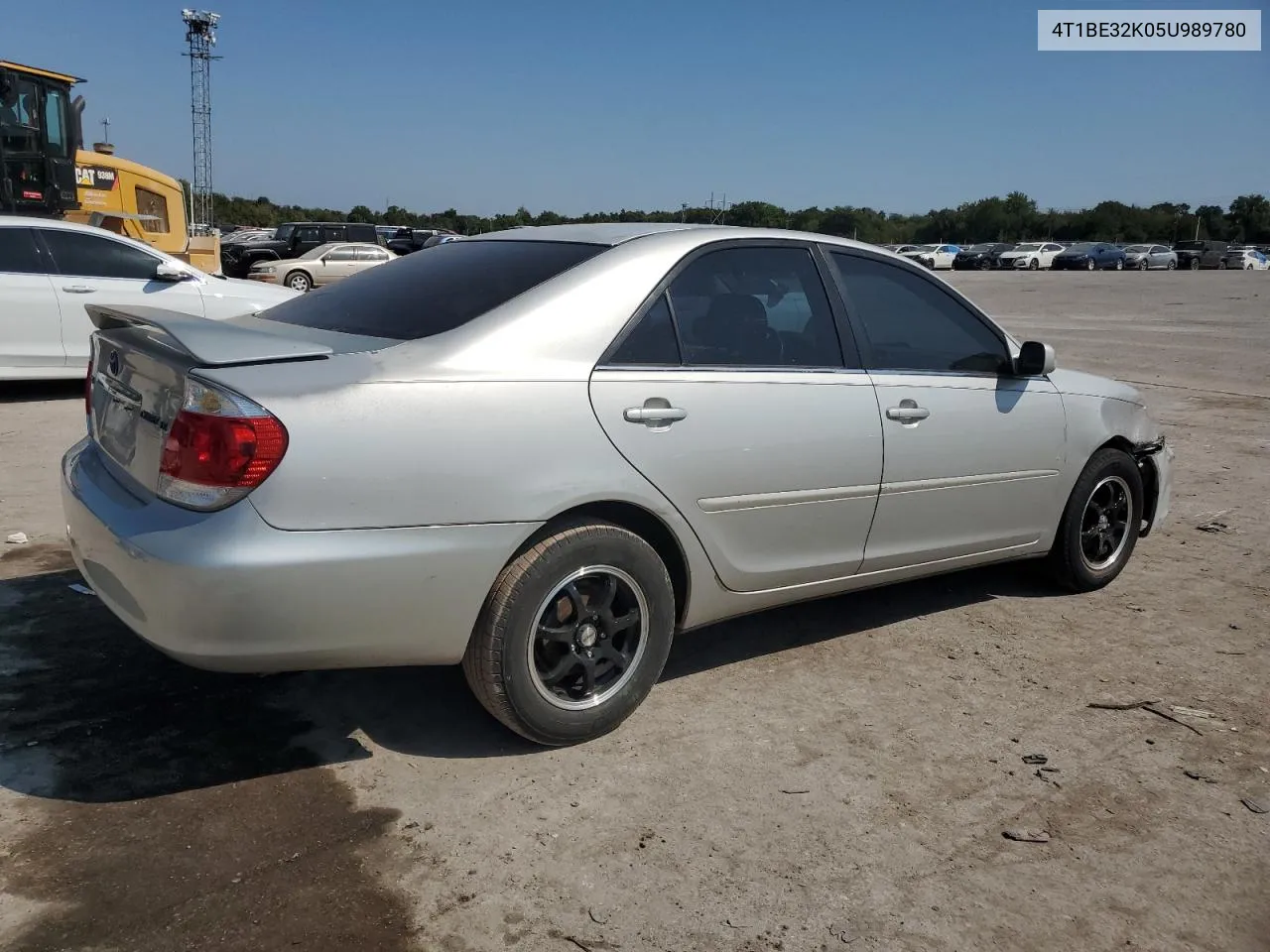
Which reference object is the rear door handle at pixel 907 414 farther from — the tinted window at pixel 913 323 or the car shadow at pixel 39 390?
the car shadow at pixel 39 390

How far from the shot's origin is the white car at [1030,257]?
188 ft

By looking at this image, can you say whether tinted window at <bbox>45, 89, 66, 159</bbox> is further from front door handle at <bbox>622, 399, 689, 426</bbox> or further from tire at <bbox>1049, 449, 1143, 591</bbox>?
tire at <bbox>1049, 449, 1143, 591</bbox>

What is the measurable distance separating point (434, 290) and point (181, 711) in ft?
5.32

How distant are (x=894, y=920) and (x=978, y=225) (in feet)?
314

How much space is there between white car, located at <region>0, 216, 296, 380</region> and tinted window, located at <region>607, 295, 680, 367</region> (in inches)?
276

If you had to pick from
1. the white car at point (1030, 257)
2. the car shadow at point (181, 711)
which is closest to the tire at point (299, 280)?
the car shadow at point (181, 711)

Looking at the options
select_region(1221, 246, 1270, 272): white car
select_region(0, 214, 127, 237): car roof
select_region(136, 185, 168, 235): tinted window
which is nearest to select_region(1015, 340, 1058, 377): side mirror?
select_region(0, 214, 127, 237): car roof

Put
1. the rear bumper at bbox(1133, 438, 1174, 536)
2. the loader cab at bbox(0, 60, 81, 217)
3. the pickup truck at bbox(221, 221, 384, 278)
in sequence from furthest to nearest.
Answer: the pickup truck at bbox(221, 221, 384, 278) < the loader cab at bbox(0, 60, 81, 217) < the rear bumper at bbox(1133, 438, 1174, 536)

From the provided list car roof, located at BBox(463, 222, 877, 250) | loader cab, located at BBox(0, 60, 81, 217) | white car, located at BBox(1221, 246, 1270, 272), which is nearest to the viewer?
car roof, located at BBox(463, 222, 877, 250)

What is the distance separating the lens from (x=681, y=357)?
357 centimetres

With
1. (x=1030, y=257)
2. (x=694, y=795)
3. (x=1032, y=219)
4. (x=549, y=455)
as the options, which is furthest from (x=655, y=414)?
(x=1032, y=219)

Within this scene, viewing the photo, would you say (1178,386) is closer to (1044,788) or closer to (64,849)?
(1044,788)

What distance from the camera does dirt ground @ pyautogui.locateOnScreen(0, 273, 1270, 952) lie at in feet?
8.57

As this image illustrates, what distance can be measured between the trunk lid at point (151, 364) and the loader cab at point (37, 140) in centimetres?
1223
